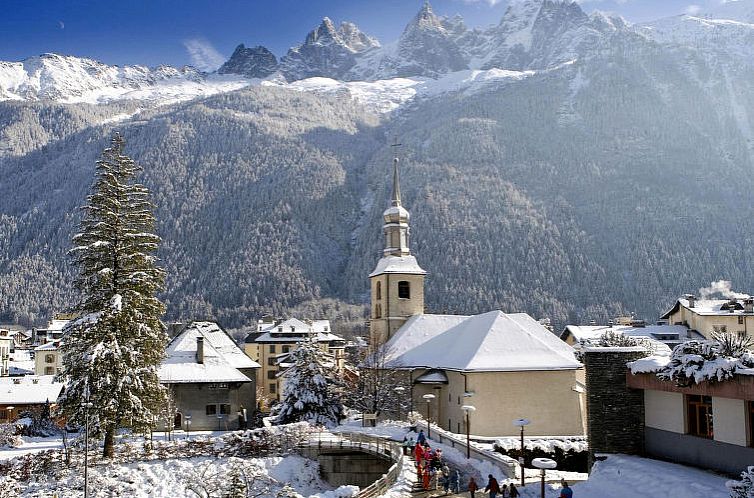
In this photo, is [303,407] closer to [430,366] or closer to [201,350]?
[430,366]

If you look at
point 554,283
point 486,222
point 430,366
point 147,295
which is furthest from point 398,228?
point 486,222

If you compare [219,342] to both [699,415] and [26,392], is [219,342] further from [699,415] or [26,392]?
[699,415]

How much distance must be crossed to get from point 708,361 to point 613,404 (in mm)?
4732

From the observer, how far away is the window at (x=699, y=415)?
23656 millimetres

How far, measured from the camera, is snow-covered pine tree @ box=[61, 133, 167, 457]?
35.8m

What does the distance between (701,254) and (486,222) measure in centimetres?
4911

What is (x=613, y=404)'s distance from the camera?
26828 millimetres

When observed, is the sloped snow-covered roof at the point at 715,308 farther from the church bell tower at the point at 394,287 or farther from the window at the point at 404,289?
the window at the point at 404,289

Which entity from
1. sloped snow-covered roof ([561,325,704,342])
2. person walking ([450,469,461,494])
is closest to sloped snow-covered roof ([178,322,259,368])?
person walking ([450,469,461,494])

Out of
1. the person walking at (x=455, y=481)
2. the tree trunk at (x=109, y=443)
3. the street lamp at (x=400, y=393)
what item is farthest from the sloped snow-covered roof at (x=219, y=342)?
the person walking at (x=455, y=481)

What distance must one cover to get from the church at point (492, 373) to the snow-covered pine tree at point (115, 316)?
14213 millimetres

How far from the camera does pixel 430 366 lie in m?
51.8

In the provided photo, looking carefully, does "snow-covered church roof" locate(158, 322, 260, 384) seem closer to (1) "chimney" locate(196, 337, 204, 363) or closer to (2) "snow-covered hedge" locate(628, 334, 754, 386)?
(1) "chimney" locate(196, 337, 204, 363)

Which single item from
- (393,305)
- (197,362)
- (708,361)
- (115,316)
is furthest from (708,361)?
(197,362)
